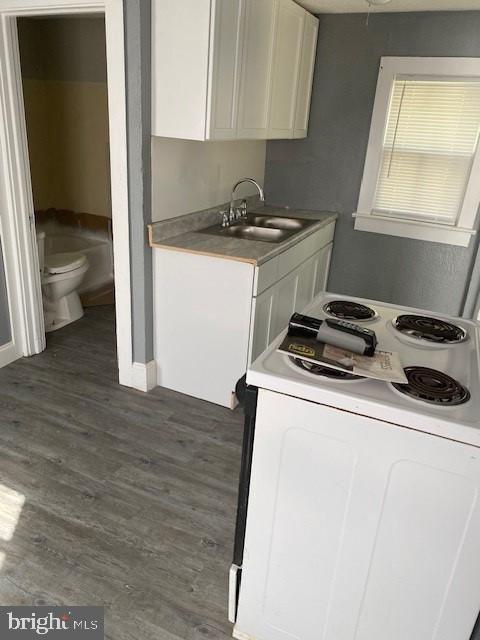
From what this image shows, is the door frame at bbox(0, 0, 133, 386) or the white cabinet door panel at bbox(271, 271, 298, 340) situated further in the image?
the white cabinet door panel at bbox(271, 271, 298, 340)

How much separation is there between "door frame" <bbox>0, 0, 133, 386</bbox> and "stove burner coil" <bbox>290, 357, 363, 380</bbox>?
1623 mm

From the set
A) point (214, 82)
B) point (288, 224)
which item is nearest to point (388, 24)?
point (288, 224)

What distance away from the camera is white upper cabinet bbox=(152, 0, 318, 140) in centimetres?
220

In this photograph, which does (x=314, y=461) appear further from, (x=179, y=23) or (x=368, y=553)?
(x=179, y=23)

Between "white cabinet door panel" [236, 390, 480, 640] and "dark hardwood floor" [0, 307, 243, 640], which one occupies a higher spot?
"white cabinet door panel" [236, 390, 480, 640]

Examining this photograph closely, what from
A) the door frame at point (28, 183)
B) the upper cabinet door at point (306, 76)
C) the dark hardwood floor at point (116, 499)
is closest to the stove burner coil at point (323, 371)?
the dark hardwood floor at point (116, 499)

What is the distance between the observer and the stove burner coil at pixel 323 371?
1185 mm

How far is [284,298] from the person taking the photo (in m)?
2.98

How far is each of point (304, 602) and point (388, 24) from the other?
353 centimetres

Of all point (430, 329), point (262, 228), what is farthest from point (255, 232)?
point (430, 329)

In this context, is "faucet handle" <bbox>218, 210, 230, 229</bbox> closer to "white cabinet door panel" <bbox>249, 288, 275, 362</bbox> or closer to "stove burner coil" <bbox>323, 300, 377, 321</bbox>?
"white cabinet door panel" <bbox>249, 288, 275, 362</bbox>

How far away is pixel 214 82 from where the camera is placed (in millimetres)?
2281

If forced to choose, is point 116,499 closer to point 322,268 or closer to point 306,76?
point 322,268

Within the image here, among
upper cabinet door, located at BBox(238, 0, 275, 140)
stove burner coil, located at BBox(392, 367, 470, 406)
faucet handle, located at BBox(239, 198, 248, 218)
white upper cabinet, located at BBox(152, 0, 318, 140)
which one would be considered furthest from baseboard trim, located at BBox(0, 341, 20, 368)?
stove burner coil, located at BBox(392, 367, 470, 406)
